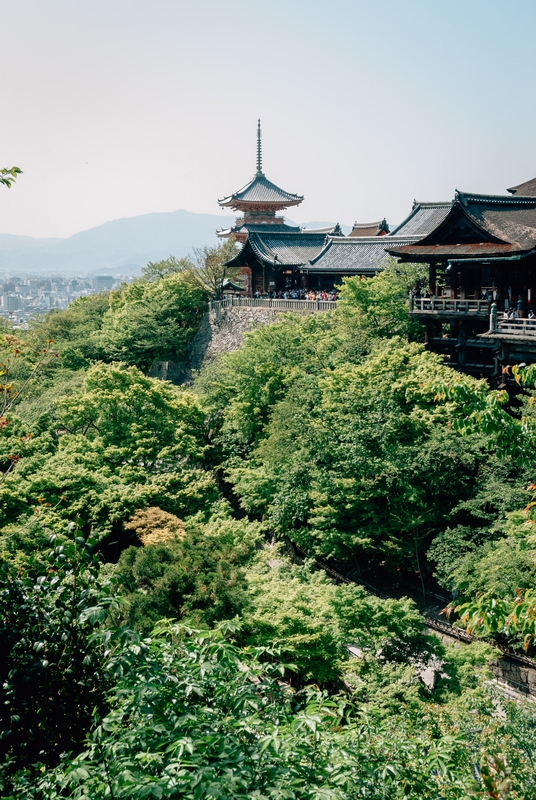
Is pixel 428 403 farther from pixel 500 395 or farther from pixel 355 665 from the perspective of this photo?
pixel 500 395

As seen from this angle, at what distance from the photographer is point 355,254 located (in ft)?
109

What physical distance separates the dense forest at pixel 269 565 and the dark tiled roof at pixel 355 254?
3.56 meters

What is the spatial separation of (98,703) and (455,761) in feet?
12.1

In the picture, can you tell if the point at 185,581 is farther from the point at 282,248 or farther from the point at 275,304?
the point at 282,248

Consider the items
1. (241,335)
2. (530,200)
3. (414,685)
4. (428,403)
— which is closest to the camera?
(414,685)

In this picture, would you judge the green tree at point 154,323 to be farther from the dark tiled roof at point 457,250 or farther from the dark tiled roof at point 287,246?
the dark tiled roof at point 457,250

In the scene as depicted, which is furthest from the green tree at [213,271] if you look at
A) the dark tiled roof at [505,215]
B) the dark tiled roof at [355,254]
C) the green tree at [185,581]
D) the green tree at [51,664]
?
the green tree at [51,664]

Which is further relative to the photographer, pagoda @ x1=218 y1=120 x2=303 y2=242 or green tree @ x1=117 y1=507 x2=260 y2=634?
pagoda @ x1=218 y1=120 x2=303 y2=242

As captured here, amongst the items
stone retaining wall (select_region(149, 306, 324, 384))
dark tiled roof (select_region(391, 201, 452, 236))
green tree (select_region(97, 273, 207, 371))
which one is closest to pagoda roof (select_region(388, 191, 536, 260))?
dark tiled roof (select_region(391, 201, 452, 236))

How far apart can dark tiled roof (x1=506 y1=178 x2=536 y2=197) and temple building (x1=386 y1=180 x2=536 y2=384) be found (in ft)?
16.0

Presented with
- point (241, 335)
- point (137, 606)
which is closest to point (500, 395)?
point (137, 606)

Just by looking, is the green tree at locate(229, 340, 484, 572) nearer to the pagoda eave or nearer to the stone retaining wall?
the stone retaining wall

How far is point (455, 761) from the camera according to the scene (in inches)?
276

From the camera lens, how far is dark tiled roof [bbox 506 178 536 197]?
28.7 meters
